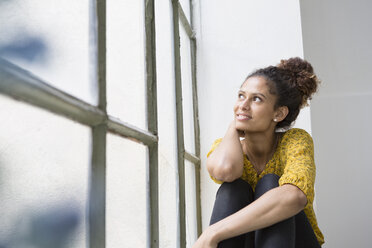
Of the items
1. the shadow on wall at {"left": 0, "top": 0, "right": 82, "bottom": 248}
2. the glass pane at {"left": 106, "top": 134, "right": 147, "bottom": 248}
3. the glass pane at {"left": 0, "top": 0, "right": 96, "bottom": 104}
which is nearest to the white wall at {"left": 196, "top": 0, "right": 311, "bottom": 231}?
the glass pane at {"left": 106, "top": 134, "right": 147, "bottom": 248}

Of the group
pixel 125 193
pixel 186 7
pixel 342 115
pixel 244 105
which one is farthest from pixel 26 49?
pixel 342 115

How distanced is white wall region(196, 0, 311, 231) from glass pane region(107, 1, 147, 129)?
107cm

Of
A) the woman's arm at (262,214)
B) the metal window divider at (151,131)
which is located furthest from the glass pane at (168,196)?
the woman's arm at (262,214)

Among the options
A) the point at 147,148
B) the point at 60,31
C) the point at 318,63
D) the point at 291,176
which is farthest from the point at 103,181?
the point at 318,63

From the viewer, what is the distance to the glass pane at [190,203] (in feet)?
6.34

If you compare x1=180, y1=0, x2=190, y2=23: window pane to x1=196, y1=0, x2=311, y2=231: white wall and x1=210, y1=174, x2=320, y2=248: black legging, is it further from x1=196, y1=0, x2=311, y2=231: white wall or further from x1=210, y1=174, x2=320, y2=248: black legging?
x1=210, y1=174, x2=320, y2=248: black legging

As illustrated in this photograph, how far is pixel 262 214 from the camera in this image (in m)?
1.14

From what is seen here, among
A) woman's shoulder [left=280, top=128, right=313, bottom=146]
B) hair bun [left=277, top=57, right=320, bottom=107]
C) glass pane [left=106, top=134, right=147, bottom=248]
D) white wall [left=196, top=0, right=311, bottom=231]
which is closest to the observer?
glass pane [left=106, top=134, right=147, bottom=248]

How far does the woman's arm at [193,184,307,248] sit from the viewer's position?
1145 mm

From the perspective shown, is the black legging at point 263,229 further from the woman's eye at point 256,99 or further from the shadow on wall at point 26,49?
the shadow on wall at point 26,49

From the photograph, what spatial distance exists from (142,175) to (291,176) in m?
0.40

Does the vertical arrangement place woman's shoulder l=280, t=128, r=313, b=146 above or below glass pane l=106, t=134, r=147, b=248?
above

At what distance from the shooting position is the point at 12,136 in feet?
1.72

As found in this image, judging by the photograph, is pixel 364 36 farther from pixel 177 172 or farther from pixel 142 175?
pixel 142 175
